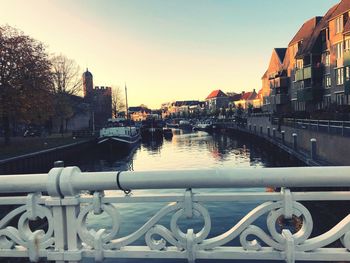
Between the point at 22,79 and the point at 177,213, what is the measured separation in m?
37.6

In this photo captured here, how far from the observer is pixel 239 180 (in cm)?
250

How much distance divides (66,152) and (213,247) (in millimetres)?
39735

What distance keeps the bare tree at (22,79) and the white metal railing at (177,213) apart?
109 ft

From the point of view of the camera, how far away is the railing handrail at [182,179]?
2414 mm

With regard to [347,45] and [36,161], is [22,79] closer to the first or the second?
[36,161]

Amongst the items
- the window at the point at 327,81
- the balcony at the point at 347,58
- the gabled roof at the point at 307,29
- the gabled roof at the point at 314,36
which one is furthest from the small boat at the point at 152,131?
the balcony at the point at 347,58

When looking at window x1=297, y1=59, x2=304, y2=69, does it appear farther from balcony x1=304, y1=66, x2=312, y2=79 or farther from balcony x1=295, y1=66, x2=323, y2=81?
balcony x1=304, y1=66, x2=312, y2=79

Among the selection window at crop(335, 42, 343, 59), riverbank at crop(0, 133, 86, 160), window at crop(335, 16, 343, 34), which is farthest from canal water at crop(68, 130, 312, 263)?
window at crop(335, 16, 343, 34)

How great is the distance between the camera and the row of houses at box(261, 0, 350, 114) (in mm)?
42312

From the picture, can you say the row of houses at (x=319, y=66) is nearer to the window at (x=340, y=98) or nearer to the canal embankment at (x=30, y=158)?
the window at (x=340, y=98)

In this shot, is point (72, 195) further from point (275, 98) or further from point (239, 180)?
point (275, 98)

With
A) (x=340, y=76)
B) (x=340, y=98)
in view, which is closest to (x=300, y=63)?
(x=340, y=76)

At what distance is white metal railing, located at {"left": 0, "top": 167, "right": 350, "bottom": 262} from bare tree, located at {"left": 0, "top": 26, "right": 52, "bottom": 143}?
33.3 meters

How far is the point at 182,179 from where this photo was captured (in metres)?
2.54
